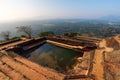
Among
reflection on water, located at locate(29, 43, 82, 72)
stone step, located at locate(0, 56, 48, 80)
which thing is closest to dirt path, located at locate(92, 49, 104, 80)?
reflection on water, located at locate(29, 43, 82, 72)

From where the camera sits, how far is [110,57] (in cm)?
1185

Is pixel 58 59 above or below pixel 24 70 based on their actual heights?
below

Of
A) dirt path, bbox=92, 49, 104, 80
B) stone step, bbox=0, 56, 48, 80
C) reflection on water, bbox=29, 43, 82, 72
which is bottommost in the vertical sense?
reflection on water, bbox=29, 43, 82, 72

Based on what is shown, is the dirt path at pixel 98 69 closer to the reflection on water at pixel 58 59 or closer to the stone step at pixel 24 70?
the reflection on water at pixel 58 59

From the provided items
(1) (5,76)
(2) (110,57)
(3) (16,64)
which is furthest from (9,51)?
(2) (110,57)

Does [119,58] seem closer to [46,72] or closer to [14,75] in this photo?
[46,72]

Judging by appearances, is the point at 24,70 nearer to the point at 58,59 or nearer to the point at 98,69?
the point at 58,59

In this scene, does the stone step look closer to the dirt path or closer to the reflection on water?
the reflection on water

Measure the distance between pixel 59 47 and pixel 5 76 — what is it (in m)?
10.5

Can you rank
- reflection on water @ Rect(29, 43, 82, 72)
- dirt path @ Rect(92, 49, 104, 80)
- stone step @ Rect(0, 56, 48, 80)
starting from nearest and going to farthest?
dirt path @ Rect(92, 49, 104, 80), stone step @ Rect(0, 56, 48, 80), reflection on water @ Rect(29, 43, 82, 72)

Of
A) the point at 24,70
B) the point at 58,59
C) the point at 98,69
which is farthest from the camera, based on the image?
the point at 58,59

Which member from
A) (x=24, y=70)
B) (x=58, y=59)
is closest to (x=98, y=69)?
(x=58, y=59)

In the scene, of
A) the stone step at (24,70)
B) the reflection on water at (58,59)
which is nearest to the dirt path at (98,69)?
the reflection on water at (58,59)

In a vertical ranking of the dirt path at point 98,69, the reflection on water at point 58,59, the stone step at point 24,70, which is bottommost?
the reflection on water at point 58,59
